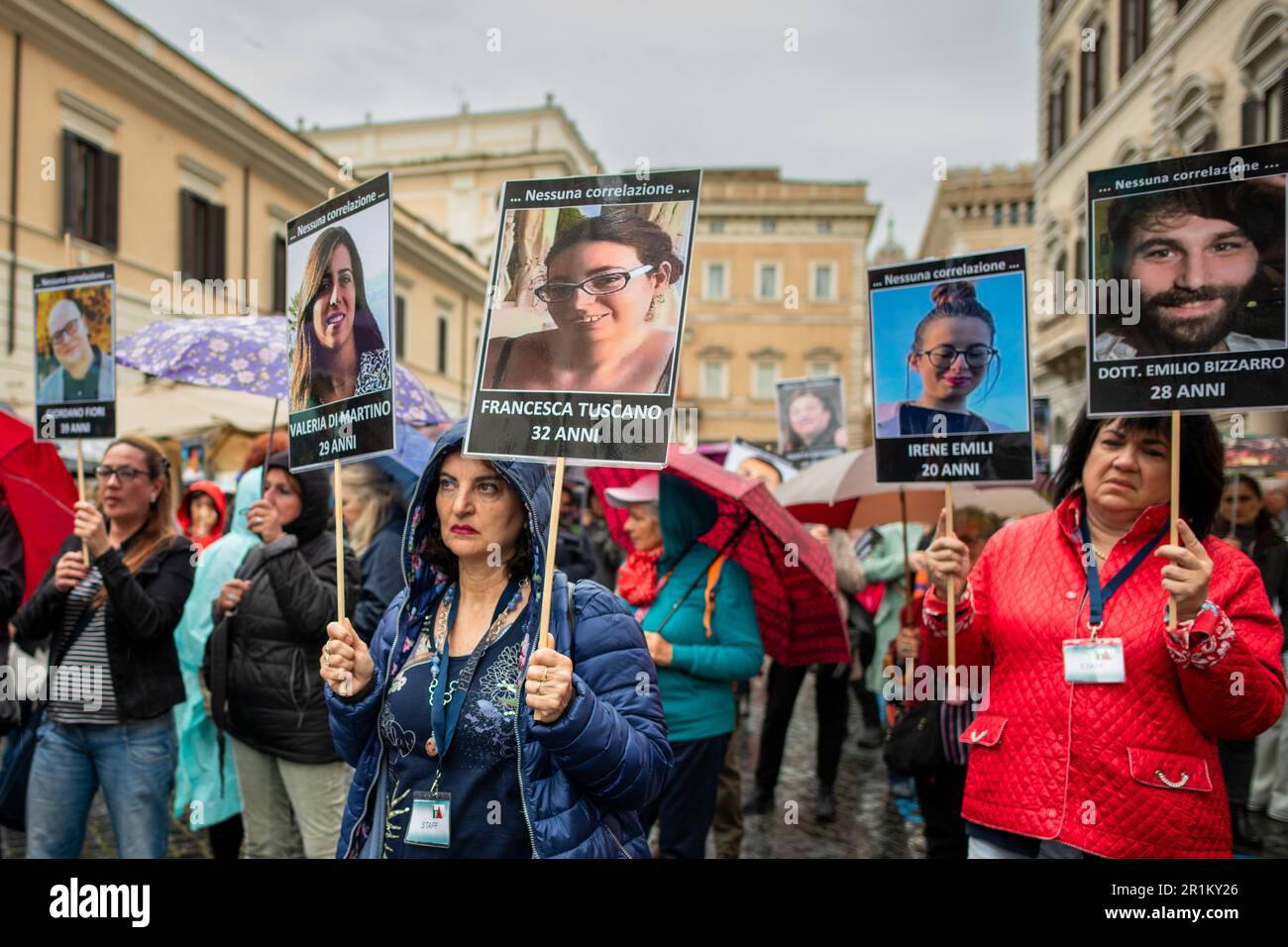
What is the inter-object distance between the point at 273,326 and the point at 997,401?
3.80 m

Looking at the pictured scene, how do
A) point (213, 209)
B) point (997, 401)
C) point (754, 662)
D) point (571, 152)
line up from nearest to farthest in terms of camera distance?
point (997, 401)
point (754, 662)
point (213, 209)
point (571, 152)

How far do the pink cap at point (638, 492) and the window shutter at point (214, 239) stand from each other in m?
18.8

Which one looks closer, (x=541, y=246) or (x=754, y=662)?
(x=541, y=246)

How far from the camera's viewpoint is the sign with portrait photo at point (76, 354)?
4090mm

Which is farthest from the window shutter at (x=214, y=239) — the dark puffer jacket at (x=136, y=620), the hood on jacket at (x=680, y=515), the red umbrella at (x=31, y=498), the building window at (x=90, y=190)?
the hood on jacket at (x=680, y=515)

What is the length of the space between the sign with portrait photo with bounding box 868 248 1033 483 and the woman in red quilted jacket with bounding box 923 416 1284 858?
9.2 inches

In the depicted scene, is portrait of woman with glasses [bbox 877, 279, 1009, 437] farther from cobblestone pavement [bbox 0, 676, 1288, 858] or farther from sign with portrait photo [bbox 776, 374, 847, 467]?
sign with portrait photo [bbox 776, 374, 847, 467]

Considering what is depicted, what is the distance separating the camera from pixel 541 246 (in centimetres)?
249

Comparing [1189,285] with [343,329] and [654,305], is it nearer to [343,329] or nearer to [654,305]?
[654,305]

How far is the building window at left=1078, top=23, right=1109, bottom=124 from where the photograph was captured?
23.0 m

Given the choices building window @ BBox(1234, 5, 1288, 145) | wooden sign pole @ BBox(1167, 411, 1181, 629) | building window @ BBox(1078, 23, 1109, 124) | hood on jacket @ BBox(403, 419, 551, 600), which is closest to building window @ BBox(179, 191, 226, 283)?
building window @ BBox(1234, 5, 1288, 145)
